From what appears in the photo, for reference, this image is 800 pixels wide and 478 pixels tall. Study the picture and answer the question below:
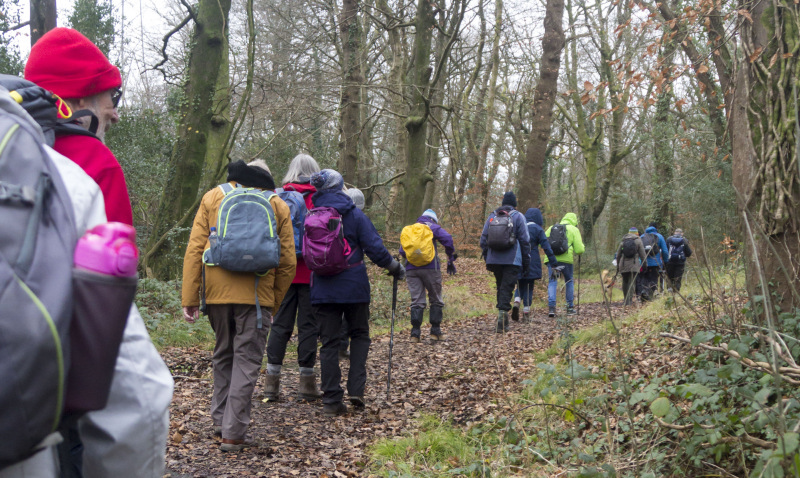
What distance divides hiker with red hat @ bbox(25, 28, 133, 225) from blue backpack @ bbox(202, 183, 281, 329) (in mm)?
2085

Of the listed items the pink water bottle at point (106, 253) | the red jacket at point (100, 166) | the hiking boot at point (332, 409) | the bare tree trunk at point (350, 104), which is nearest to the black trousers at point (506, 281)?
the hiking boot at point (332, 409)

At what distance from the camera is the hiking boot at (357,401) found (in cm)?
591

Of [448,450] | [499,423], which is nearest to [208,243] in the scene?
[448,450]

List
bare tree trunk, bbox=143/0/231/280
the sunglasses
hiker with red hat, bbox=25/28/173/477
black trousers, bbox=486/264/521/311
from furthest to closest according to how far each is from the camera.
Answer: bare tree trunk, bbox=143/0/231/280, black trousers, bbox=486/264/521/311, the sunglasses, hiker with red hat, bbox=25/28/173/477

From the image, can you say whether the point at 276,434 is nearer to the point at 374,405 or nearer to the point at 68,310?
the point at 374,405

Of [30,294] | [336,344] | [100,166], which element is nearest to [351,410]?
[336,344]

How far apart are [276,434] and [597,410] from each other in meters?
2.66

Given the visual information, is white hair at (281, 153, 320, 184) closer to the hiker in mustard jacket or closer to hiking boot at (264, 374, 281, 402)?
the hiker in mustard jacket

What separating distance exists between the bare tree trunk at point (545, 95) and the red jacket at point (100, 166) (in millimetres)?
13875

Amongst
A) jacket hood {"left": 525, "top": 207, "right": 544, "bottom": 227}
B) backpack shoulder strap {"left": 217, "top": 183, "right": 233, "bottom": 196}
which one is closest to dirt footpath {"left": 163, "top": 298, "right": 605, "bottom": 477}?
backpack shoulder strap {"left": 217, "top": 183, "right": 233, "bottom": 196}

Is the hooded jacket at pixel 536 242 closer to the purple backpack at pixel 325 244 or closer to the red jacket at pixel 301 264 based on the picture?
the red jacket at pixel 301 264

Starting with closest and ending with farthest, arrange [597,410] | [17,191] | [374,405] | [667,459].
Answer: [17,191] < [667,459] < [597,410] < [374,405]

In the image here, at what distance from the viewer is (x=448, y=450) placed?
15.5 feet

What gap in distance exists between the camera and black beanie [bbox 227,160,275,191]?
194 inches
